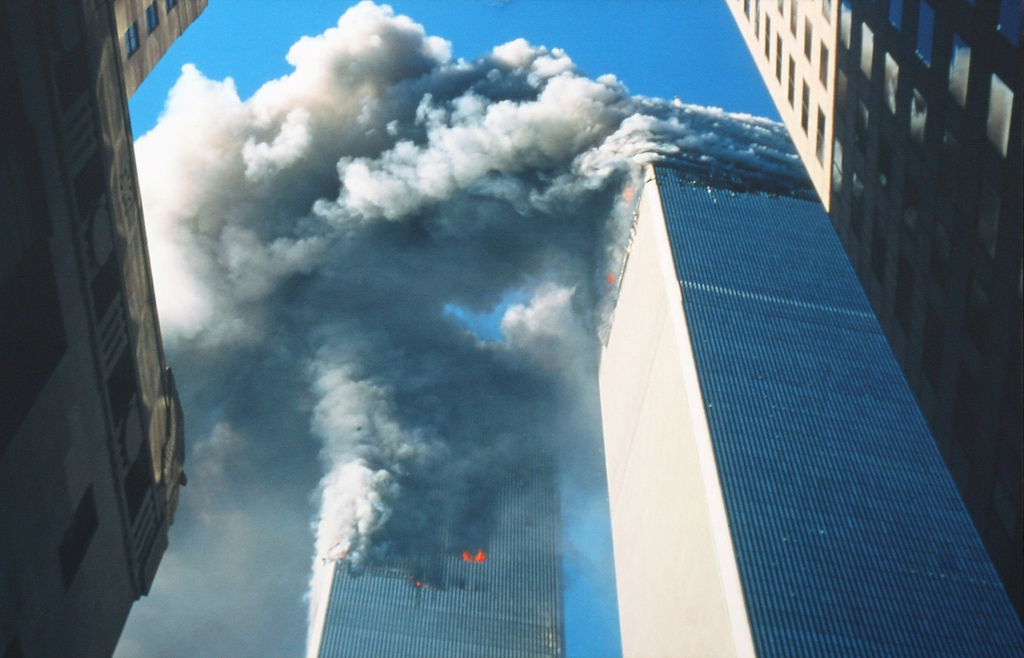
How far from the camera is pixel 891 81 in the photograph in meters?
27.5

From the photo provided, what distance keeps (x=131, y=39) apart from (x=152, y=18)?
2.69 meters

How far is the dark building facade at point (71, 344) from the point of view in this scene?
19.1m

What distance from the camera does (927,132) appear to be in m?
24.5

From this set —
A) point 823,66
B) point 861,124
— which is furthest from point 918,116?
point 823,66

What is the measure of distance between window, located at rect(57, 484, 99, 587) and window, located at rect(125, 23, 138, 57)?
17409 millimetres

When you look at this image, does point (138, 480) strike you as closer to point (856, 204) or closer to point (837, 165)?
point (856, 204)

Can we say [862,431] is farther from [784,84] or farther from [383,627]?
Result: [383,627]

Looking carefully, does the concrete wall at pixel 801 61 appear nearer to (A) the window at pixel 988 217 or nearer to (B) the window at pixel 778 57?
(B) the window at pixel 778 57

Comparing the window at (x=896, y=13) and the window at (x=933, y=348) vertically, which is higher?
the window at (x=896, y=13)

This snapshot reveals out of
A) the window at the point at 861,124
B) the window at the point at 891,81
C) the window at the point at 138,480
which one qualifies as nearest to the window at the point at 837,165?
the window at the point at 861,124

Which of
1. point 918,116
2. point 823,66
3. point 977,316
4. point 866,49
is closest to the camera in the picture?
point 977,316

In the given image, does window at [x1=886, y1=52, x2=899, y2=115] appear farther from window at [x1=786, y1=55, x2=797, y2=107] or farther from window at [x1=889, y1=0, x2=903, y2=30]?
window at [x1=786, y1=55, x2=797, y2=107]

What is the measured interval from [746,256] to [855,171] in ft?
230

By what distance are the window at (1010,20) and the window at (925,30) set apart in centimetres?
397
